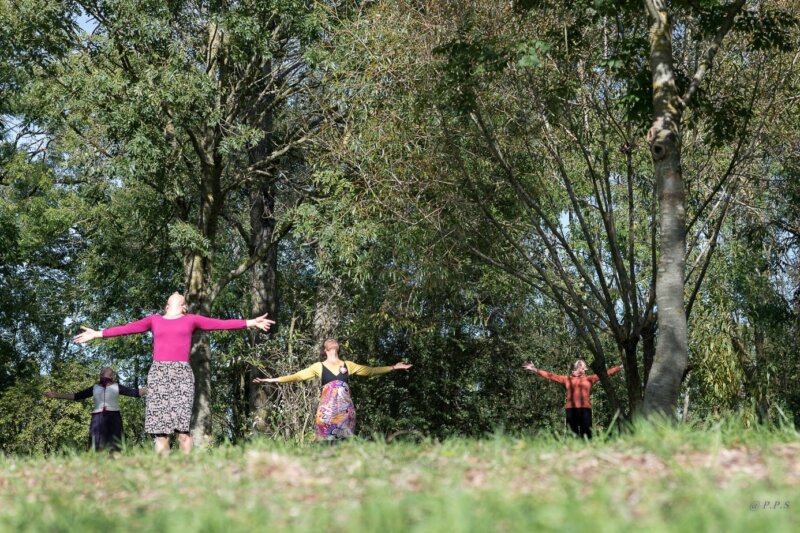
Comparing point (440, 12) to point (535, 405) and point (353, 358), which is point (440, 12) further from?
point (535, 405)

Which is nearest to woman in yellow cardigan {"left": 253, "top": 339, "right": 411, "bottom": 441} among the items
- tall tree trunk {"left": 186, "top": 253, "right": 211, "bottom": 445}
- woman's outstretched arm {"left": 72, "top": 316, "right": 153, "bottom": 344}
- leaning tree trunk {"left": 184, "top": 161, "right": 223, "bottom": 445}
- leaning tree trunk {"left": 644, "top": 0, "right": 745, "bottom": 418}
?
woman's outstretched arm {"left": 72, "top": 316, "right": 153, "bottom": 344}

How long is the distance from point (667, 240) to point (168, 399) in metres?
5.70

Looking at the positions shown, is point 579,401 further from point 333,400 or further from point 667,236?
point 333,400

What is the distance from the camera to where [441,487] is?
5.13 metres

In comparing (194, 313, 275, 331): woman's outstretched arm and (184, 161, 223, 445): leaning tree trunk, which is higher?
(184, 161, 223, 445): leaning tree trunk

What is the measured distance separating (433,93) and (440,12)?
1297 mm

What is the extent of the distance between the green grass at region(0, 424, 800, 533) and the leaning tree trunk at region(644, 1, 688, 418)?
12.1 feet

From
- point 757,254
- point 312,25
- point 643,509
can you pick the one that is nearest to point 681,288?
point 643,509

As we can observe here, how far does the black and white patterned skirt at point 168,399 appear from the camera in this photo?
10.1 m

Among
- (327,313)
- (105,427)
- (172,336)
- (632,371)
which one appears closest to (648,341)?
(632,371)

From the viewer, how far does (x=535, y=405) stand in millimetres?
27672

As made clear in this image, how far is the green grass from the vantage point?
14.3 ft

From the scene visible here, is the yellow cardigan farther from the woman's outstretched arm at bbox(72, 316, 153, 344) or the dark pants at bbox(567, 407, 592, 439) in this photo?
the dark pants at bbox(567, 407, 592, 439)

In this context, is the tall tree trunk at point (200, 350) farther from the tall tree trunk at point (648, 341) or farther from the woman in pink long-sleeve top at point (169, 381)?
the woman in pink long-sleeve top at point (169, 381)
